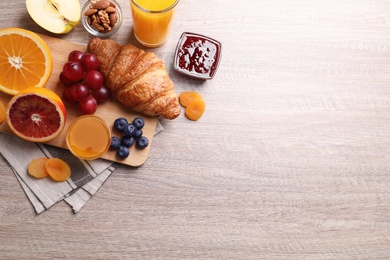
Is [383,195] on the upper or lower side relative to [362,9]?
lower

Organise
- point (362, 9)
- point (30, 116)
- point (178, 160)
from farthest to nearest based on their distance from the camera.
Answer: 1. point (362, 9)
2. point (178, 160)
3. point (30, 116)

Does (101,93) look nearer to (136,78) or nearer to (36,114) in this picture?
(136,78)

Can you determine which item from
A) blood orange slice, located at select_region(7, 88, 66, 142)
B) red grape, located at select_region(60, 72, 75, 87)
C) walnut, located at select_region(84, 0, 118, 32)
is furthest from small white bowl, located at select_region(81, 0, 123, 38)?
blood orange slice, located at select_region(7, 88, 66, 142)

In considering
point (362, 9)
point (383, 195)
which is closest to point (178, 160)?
point (383, 195)

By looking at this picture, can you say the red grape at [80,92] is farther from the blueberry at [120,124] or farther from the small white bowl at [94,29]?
the small white bowl at [94,29]

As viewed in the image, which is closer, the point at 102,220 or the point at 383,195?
the point at 102,220

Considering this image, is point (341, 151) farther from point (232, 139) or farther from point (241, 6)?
point (241, 6)

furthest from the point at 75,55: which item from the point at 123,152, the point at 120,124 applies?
the point at 123,152
